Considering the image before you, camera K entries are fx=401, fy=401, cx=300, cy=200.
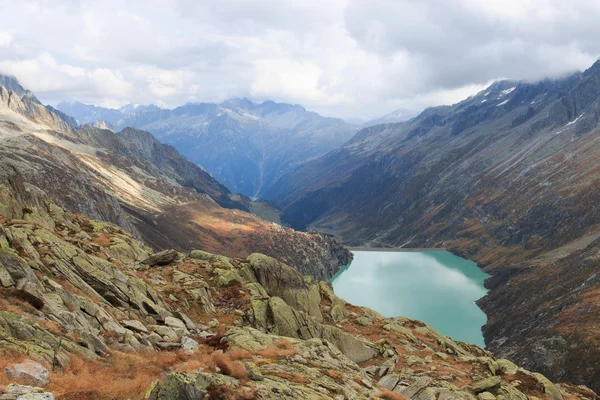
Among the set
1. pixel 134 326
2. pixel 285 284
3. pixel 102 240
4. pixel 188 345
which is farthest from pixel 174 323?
pixel 102 240

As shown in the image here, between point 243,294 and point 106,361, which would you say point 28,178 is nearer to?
point 243,294

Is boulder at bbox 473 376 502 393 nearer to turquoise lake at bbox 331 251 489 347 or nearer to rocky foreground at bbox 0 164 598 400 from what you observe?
rocky foreground at bbox 0 164 598 400

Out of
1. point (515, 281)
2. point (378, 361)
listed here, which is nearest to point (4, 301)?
point (378, 361)

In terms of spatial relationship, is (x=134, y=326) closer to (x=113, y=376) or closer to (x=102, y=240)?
(x=113, y=376)

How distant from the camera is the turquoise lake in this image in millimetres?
131250

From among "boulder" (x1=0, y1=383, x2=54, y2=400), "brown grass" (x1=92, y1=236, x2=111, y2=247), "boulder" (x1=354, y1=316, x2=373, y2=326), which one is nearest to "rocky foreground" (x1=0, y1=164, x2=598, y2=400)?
"boulder" (x1=0, y1=383, x2=54, y2=400)

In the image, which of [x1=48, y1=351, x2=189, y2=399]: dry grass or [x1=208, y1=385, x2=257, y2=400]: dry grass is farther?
[x1=208, y1=385, x2=257, y2=400]: dry grass

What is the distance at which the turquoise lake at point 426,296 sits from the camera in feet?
431

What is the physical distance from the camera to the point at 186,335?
25.6m

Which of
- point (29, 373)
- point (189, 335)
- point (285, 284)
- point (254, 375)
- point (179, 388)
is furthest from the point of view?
point (285, 284)

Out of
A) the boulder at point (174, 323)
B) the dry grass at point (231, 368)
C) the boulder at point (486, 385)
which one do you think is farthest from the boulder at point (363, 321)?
the dry grass at point (231, 368)

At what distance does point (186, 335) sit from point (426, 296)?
143 m

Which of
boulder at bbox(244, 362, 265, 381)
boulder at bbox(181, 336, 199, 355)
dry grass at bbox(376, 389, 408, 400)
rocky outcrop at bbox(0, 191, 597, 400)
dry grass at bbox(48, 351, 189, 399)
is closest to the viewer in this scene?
dry grass at bbox(48, 351, 189, 399)

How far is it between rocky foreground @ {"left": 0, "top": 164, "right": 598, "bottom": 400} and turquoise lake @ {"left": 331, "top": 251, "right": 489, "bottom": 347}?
88124 mm
